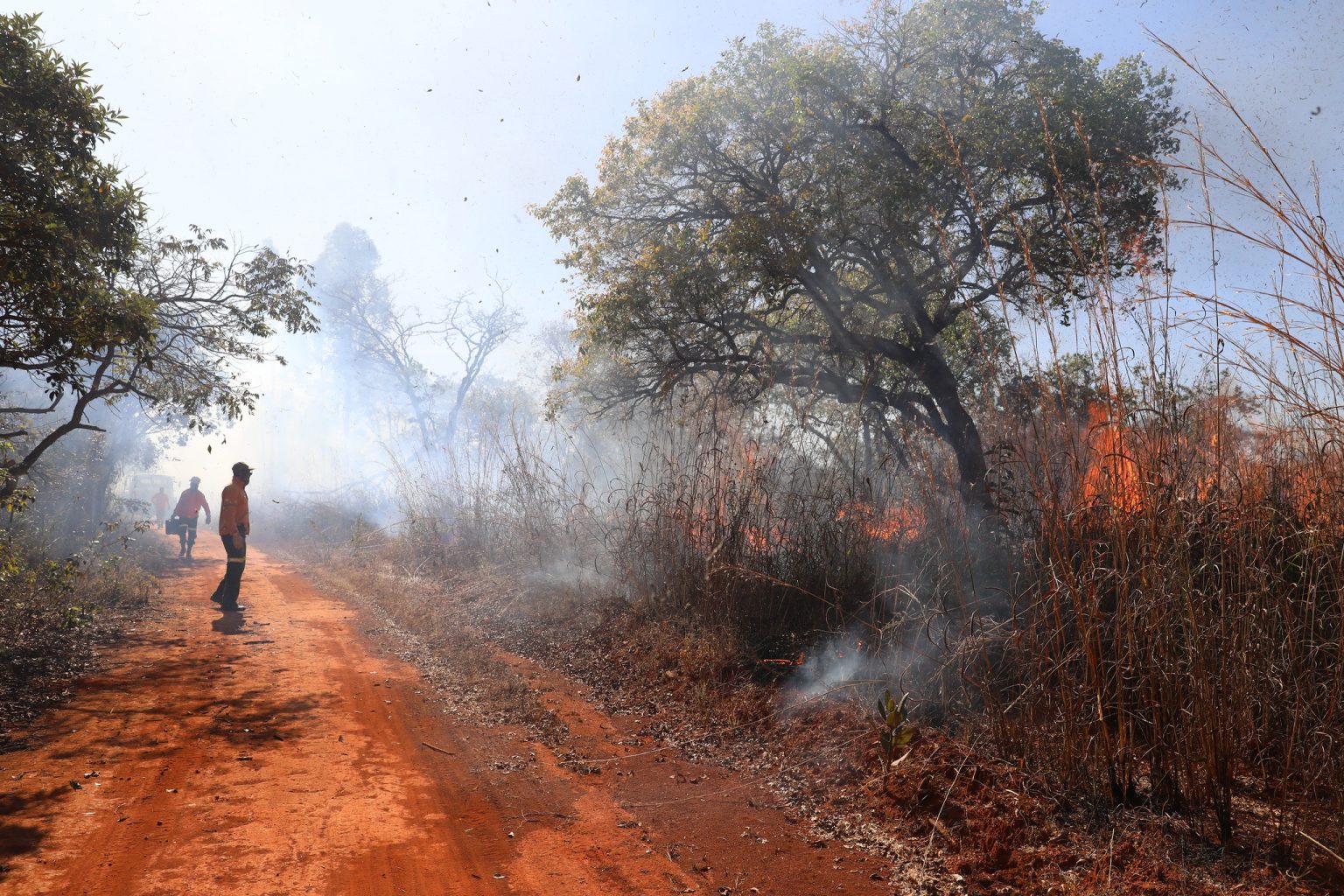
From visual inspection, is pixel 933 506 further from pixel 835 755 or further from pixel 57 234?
pixel 57 234

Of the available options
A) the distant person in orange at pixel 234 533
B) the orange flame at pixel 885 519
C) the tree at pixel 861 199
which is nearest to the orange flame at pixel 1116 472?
the orange flame at pixel 885 519

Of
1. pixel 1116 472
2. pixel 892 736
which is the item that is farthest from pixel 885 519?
pixel 1116 472

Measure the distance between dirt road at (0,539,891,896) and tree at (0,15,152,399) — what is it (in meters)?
2.38

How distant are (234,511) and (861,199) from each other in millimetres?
8535

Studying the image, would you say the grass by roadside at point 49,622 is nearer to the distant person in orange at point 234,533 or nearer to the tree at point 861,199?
the distant person in orange at point 234,533

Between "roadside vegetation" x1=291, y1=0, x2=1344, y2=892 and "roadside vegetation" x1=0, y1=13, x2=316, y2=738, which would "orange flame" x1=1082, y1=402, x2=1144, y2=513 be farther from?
"roadside vegetation" x1=0, y1=13, x2=316, y2=738

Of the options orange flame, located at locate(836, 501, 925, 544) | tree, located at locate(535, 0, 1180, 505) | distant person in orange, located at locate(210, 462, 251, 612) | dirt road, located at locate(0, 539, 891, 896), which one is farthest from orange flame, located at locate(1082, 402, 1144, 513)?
distant person in orange, located at locate(210, 462, 251, 612)

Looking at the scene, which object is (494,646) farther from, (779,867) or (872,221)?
(872,221)

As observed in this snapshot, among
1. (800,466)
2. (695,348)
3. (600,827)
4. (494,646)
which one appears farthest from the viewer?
(695,348)

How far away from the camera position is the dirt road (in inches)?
113

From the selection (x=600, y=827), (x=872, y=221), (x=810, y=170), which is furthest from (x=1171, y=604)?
(x=810, y=170)

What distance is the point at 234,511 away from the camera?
9.16 metres

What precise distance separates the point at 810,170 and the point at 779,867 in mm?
8712

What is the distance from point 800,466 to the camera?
20.3ft
